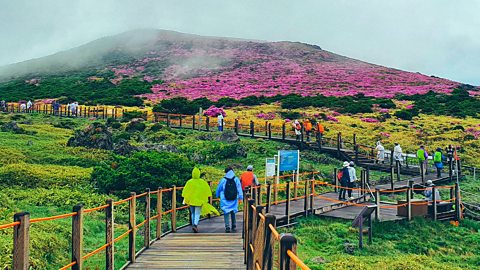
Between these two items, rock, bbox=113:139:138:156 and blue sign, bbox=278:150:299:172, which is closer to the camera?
blue sign, bbox=278:150:299:172

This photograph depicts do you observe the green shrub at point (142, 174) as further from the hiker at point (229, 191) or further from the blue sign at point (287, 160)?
the hiker at point (229, 191)

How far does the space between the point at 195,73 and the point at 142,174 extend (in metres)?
55.6

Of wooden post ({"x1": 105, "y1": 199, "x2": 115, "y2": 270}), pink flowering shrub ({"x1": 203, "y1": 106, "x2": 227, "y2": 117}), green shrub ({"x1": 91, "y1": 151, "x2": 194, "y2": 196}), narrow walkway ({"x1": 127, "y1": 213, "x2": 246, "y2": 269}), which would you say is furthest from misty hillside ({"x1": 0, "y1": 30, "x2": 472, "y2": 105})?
wooden post ({"x1": 105, "y1": 199, "x2": 115, "y2": 270})

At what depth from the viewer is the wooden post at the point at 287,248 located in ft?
11.0

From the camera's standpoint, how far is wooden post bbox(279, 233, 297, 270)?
336cm

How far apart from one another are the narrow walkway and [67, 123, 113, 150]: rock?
1410 cm

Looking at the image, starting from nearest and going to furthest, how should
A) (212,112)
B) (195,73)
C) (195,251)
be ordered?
(195,251) → (212,112) → (195,73)

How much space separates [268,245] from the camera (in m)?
4.51

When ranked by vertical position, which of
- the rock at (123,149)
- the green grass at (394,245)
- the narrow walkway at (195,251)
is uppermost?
the rock at (123,149)

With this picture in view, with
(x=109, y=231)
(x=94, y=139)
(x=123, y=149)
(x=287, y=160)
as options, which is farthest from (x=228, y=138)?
(x=109, y=231)

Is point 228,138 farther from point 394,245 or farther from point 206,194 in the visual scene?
point 206,194

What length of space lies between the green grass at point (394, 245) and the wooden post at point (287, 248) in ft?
21.6

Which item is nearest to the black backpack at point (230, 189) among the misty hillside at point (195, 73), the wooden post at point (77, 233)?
the wooden post at point (77, 233)

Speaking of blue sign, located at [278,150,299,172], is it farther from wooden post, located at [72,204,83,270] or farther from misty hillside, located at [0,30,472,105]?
misty hillside, located at [0,30,472,105]
